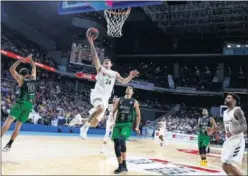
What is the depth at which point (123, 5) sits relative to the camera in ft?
32.3

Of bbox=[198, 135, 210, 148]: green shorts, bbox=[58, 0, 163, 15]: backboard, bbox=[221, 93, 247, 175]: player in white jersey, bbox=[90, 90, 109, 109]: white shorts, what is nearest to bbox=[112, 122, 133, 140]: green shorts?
bbox=[90, 90, 109, 109]: white shorts

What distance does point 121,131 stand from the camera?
6145 millimetres

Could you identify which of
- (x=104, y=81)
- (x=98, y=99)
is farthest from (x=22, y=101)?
(x=104, y=81)

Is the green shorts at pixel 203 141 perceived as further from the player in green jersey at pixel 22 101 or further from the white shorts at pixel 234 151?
the player in green jersey at pixel 22 101

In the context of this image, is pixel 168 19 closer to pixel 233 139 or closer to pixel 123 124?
pixel 123 124

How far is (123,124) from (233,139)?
86.6 inches

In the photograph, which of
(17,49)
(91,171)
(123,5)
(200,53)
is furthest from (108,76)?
(200,53)

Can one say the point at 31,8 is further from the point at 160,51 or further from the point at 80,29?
the point at 160,51

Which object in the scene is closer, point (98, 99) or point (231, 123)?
point (231, 123)

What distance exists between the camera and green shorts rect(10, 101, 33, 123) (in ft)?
21.3

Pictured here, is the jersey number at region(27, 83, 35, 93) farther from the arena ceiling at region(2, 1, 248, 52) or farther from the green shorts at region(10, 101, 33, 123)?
the arena ceiling at region(2, 1, 248, 52)

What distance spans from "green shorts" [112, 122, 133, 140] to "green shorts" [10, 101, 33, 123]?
1986mm

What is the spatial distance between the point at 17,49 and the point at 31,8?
4.68 meters

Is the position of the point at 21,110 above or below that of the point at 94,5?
below
